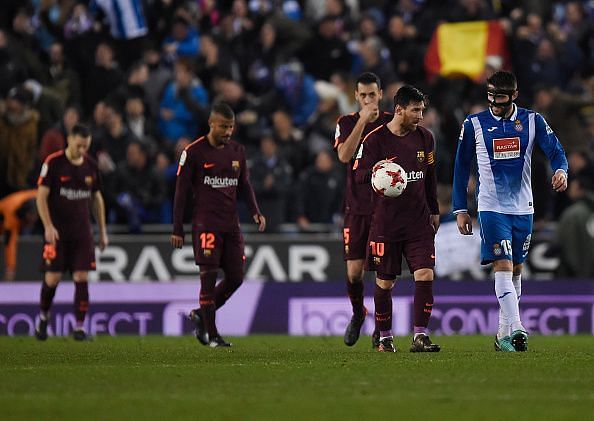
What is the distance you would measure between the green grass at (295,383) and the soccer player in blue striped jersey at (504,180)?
26.0 inches

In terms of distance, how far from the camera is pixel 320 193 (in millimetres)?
20344

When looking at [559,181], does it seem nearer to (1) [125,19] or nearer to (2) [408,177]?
(2) [408,177]

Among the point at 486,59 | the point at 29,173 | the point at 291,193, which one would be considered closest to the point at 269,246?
the point at 291,193

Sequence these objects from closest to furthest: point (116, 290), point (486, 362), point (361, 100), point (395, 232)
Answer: point (486, 362) < point (395, 232) < point (361, 100) < point (116, 290)

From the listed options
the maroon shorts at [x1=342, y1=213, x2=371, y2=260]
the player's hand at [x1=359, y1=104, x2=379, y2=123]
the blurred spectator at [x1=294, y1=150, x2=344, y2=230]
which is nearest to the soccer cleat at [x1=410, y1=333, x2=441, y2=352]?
the maroon shorts at [x1=342, y1=213, x2=371, y2=260]

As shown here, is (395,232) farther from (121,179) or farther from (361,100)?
(121,179)

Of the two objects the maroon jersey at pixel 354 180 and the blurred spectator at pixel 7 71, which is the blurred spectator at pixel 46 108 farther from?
the maroon jersey at pixel 354 180

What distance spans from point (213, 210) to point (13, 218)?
20.0ft

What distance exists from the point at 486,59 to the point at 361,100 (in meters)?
9.13

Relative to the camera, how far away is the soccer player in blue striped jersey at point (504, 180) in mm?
12375

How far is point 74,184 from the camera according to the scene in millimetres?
16516

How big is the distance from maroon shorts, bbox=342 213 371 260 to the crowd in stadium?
531 centimetres

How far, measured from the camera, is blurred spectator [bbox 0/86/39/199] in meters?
20.0

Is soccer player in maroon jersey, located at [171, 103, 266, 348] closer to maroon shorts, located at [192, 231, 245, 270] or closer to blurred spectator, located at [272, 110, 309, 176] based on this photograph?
maroon shorts, located at [192, 231, 245, 270]
